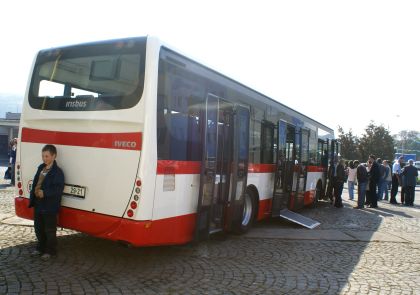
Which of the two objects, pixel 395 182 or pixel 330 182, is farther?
pixel 395 182

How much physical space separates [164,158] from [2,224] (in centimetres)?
463

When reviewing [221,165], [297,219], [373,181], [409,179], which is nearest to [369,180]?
[373,181]

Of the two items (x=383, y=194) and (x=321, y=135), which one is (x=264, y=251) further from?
(x=383, y=194)

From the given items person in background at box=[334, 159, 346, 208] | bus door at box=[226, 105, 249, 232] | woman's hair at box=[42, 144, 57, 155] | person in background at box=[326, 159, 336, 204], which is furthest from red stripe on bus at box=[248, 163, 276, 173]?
person in background at box=[326, 159, 336, 204]

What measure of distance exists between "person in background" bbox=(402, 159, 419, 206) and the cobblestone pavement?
1000 centimetres

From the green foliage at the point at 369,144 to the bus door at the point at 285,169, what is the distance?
3562 cm

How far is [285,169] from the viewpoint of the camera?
34.7ft

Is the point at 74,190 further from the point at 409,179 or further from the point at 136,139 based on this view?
the point at 409,179

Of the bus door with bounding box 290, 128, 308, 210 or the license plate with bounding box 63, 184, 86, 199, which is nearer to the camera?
the license plate with bounding box 63, 184, 86, 199

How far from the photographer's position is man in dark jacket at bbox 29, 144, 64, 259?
5785 mm

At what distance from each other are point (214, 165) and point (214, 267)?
1.72m

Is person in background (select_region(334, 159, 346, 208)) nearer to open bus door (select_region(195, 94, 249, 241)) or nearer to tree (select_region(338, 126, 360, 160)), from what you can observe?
open bus door (select_region(195, 94, 249, 241))

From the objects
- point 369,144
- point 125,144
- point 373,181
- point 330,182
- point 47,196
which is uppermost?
point 369,144

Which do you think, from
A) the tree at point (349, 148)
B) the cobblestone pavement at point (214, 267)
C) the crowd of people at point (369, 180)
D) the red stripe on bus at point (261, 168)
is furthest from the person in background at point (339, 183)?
the tree at point (349, 148)
